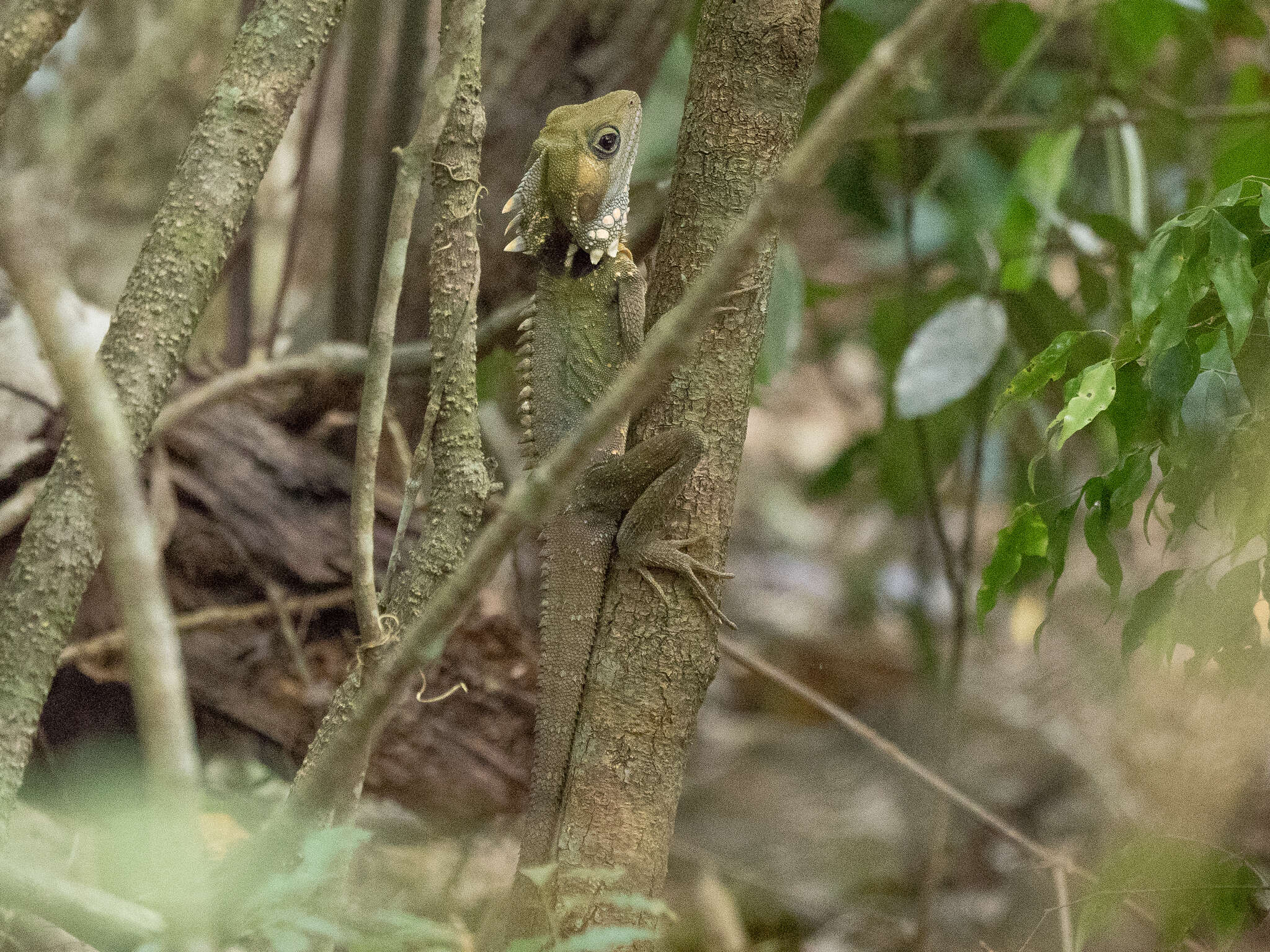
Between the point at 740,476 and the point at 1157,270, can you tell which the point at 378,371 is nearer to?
the point at 1157,270

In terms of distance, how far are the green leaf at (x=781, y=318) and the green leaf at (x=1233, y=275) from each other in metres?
1.37

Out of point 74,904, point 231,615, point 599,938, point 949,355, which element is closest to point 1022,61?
point 949,355

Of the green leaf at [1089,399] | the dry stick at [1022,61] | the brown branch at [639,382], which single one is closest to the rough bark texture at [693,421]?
the green leaf at [1089,399]

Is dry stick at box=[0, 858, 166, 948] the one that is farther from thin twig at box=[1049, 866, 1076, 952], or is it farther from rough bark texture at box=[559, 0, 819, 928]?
thin twig at box=[1049, 866, 1076, 952]

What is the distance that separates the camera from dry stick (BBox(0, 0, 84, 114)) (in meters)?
1.69

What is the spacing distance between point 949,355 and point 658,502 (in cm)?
137

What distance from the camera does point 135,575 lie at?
90 cm

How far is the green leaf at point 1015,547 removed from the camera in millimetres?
1878

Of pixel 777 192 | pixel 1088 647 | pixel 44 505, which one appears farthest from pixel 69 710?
pixel 1088 647

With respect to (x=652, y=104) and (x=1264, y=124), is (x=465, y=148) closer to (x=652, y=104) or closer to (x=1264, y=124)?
(x=652, y=104)

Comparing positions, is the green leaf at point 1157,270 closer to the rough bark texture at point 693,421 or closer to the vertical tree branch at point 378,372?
the rough bark texture at point 693,421

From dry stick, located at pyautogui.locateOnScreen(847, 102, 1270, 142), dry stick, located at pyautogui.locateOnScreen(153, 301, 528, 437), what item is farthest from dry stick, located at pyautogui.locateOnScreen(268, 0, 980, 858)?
dry stick, located at pyautogui.locateOnScreen(847, 102, 1270, 142)

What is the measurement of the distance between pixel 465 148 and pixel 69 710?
6.25 feet

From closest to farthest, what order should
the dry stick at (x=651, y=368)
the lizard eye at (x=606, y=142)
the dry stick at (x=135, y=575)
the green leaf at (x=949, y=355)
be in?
1. the dry stick at (x=135, y=575)
2. the dry stick at (x=651, y=368)
3. the lizard eye at (x=606, y=142)
4. the green leaf at (x=949, y=355)
